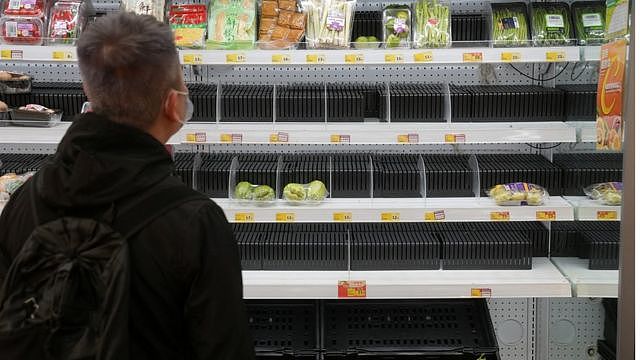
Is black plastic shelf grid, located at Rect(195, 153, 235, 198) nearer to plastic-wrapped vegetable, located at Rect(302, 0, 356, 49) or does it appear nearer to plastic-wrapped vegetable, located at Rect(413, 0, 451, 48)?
plastic-wrapped vegetable, located at Rect(302, 0, 356, 49)

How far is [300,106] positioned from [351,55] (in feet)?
1.32

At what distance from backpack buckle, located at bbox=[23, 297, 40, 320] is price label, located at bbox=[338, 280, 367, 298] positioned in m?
2.07

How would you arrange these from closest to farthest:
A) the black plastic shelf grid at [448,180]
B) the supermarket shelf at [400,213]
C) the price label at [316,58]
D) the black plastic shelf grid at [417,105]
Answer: the price label at [316,58] < the supermarket shelf at [400,213] < the black plastic shelf grid at [417,105] < the black plastic shelf grid at [448,180]

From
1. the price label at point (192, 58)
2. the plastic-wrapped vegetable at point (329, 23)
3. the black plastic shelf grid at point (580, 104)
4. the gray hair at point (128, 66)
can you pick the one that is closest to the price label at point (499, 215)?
the black plastic shelf grid at point (580, 104)

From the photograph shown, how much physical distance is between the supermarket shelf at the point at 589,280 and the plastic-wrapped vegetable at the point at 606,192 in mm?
378

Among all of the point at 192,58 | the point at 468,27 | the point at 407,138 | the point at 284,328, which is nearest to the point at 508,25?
the point at 468,27

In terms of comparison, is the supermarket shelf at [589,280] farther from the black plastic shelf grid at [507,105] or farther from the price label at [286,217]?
the price label at [286,217]

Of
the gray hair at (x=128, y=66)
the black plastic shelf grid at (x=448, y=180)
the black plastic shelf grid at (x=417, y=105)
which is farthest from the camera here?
the black plastic shelf grid at (x=448, y=180)

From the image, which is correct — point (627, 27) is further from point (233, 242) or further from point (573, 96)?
point (233, 242)

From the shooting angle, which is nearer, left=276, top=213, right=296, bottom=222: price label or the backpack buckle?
the backpack buckle

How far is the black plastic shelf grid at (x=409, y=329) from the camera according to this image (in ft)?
10.5

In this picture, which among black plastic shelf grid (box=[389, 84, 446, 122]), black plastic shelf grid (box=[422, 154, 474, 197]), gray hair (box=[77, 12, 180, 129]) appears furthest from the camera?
black plastic shelf grid (box=[422, 154, 474, 197])

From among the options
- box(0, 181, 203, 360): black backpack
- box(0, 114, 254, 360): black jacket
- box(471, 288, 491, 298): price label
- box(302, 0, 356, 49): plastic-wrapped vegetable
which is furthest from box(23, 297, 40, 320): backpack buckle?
box(471, 288, 491, 298): price label

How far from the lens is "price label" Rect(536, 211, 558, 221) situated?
10.5 feet
